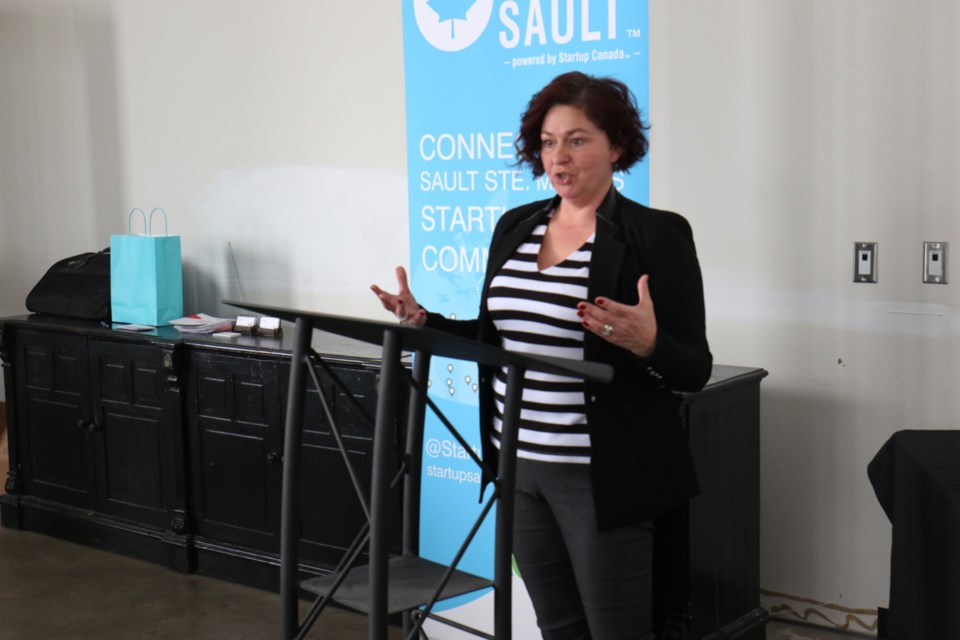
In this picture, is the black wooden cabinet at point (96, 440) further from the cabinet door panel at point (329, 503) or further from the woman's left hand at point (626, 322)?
the woman's left hand at point (626, 322)

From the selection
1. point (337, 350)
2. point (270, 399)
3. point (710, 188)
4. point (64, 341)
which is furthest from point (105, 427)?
point (710, 188)

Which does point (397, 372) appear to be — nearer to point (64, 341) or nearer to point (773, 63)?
point (773, 63)

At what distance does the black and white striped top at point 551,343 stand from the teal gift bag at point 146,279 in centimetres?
273

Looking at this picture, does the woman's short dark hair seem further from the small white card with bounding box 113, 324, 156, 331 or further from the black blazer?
the small white card with bounding box 113, 324, 156, 331

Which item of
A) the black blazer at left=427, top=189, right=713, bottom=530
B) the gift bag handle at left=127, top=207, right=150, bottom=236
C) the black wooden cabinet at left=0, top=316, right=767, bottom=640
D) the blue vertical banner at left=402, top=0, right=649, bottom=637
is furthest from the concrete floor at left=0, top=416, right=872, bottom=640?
the black blazer at left=427, top=189, right=713, bottom=530

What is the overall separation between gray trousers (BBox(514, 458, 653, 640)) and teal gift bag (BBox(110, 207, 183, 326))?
9.05 ft

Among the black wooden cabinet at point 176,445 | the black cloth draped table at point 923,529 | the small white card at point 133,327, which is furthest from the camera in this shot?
the small white card at point 133,327

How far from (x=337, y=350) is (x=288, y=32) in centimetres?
145

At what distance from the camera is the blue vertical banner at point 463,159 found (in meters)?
3.02

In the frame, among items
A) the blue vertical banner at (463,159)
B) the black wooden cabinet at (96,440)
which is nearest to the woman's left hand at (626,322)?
the blue vertical banner at (463,159)

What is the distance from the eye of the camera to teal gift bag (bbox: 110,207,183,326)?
4574mm

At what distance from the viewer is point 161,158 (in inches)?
200

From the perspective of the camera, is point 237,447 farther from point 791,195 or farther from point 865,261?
point 865,261

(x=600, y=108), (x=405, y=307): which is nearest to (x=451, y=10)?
(x=600, y=108)
